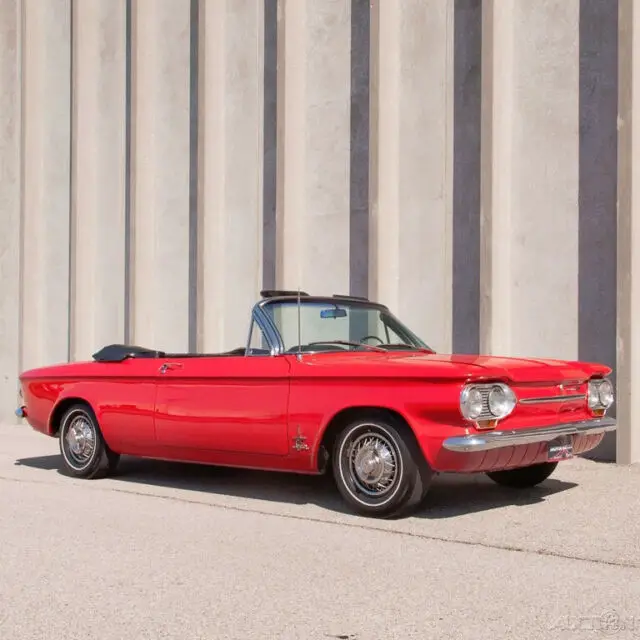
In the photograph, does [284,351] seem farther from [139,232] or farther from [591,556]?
[139,232]

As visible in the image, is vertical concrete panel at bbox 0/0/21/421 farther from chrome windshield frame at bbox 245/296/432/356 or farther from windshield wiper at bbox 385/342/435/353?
windshield wiper at bbox 385/342/435/353

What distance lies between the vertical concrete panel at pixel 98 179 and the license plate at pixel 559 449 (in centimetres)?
930

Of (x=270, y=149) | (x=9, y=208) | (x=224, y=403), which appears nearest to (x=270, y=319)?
(x=224, y=403)

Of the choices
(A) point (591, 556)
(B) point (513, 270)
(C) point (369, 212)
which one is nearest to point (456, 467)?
(A) point (591, 556)

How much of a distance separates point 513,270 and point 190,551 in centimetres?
574

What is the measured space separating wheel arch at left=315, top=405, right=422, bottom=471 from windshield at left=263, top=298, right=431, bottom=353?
669 millimetres

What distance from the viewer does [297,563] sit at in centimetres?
465

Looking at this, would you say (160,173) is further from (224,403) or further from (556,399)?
(556,399)

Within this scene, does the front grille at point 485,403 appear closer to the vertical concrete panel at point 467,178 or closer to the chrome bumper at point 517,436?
the chrome bumper at point 517,436

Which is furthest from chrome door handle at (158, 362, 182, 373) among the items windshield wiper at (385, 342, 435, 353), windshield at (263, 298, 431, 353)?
windshield wiper at (385, 342, 435, 353)

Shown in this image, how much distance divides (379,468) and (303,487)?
1514 mm

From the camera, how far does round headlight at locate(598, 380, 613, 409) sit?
646cm

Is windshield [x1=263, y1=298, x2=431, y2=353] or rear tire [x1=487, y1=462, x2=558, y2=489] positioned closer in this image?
windshield [x1=263, y1=298, x2=431, y2=353]

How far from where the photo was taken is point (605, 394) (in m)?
6.50
